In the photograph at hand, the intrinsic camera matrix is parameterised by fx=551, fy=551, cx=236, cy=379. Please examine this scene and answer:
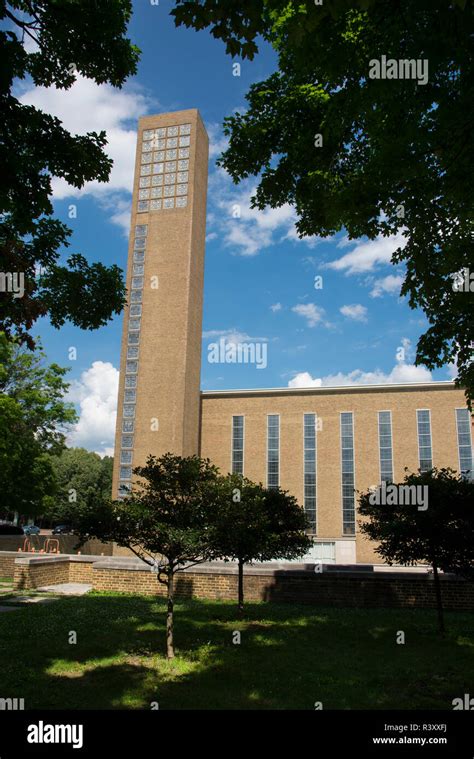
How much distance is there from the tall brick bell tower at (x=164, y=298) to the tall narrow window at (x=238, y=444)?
3458mm

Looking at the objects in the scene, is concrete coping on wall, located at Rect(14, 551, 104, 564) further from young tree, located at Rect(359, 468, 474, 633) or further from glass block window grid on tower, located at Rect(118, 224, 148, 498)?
glass block window grid on tower, located at Rect(118, 224, 148, 498)

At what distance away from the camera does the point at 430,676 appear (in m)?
9.63

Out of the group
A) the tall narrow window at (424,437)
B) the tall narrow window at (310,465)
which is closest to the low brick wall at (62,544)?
the tall narrow window at (310,465)

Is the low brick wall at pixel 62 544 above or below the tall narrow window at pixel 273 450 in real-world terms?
below

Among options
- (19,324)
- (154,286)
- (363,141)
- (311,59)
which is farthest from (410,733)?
(154,286)

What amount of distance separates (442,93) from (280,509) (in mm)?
12658

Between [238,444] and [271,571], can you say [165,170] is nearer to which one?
[238,444]

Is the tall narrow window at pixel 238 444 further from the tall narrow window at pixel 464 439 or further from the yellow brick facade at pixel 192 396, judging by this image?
the tall narrow window at pixel 464 439

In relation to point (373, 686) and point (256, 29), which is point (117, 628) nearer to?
point (373, 686)

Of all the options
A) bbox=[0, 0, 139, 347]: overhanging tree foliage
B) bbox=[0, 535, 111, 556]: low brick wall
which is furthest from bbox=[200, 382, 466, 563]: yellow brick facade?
bbox=[0, 0, 139, 347]: overhanging tree foliage

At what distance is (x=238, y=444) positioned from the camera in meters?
49.9

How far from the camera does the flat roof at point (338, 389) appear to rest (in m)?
47.0

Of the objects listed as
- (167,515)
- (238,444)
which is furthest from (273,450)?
(167,515)

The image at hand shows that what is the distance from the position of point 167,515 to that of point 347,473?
125ft
